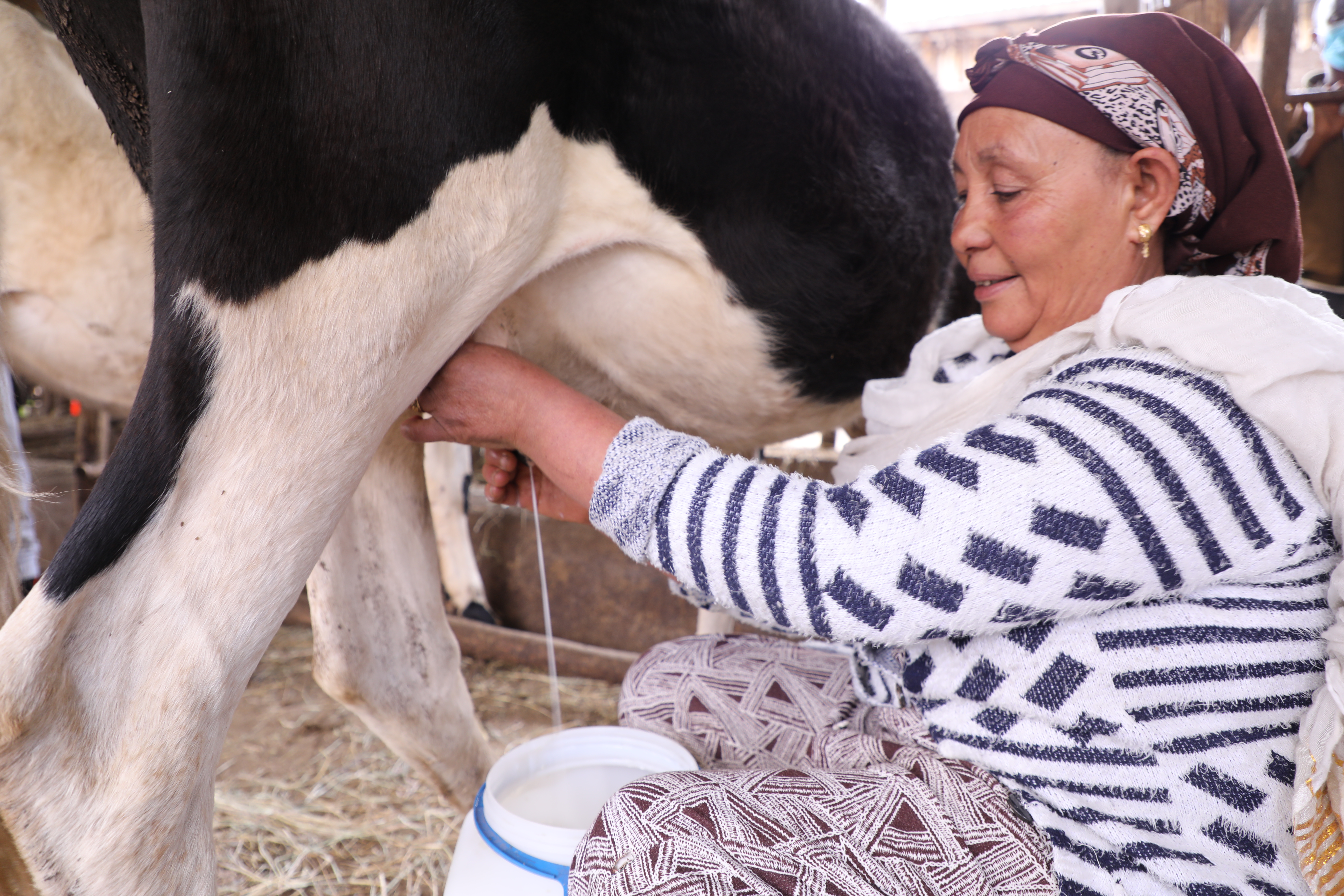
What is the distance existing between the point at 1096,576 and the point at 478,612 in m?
2.59

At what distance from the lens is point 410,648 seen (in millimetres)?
1746

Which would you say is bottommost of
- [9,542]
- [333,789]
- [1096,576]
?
[333,789]

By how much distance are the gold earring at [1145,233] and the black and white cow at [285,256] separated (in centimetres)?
52

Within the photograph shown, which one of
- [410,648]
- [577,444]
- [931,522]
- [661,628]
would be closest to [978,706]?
[931,522]

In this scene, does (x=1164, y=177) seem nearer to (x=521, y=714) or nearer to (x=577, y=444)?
(x=577, y=444)

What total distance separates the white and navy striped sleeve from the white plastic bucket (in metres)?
0.33

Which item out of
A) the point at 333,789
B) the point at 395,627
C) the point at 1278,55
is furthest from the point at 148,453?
the point at 1278,55

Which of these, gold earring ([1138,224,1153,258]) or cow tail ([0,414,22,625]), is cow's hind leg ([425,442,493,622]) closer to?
cow tail ([0,414,22,625])

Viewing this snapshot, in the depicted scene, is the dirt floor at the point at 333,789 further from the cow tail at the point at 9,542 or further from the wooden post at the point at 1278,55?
the wooden post at the point at 1278,55

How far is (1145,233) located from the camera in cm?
114

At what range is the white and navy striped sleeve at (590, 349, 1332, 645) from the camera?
34.4 inches

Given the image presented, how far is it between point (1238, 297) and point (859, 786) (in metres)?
0.68

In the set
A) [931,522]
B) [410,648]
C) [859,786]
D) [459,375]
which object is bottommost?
[410,648]

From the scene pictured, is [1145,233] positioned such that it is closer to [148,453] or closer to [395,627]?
[148,453]
